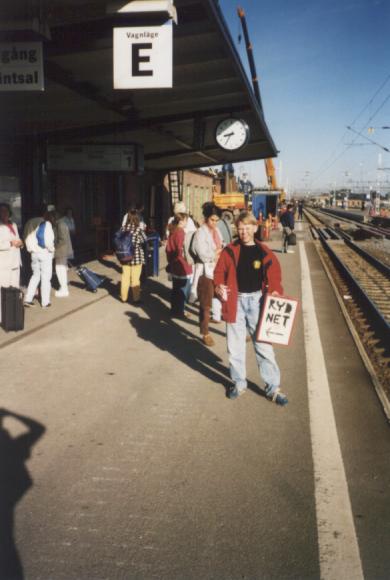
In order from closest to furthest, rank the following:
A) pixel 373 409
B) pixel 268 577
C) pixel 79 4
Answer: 1. pixel 268 577
2. pixel 373 409
3. pixel 79 4

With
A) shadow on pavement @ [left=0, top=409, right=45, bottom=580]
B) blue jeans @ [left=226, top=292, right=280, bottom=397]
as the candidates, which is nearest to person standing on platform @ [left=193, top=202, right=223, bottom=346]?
blue jeans @ [left=226, top=292, right=280, bottom=397]

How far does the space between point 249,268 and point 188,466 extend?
6.33 feet

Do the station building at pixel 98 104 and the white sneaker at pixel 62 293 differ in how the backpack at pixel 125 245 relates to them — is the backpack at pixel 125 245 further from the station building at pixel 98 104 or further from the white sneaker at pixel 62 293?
the station building at pixel 98 104

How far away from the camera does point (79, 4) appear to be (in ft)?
21.3

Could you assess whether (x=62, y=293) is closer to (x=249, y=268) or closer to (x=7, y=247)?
(x=7, y=247)

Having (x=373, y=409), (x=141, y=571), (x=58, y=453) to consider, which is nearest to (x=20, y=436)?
(x=58, y=453)

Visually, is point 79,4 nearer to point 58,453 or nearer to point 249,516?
point 58,453

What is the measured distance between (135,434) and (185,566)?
5.90ft

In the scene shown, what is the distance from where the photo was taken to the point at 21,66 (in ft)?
23.9

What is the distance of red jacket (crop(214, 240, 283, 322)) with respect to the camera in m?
5.27

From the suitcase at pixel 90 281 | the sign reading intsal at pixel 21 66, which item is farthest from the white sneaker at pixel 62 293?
the sign reading intsal at pixel 21 66

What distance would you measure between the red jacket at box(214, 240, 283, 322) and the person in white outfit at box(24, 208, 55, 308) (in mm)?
5121

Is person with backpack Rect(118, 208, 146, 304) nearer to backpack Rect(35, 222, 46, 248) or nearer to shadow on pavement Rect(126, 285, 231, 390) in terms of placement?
shadow on pavement Rect(126, 285, 231, 390)

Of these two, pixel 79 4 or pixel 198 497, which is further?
pixel 79 4
